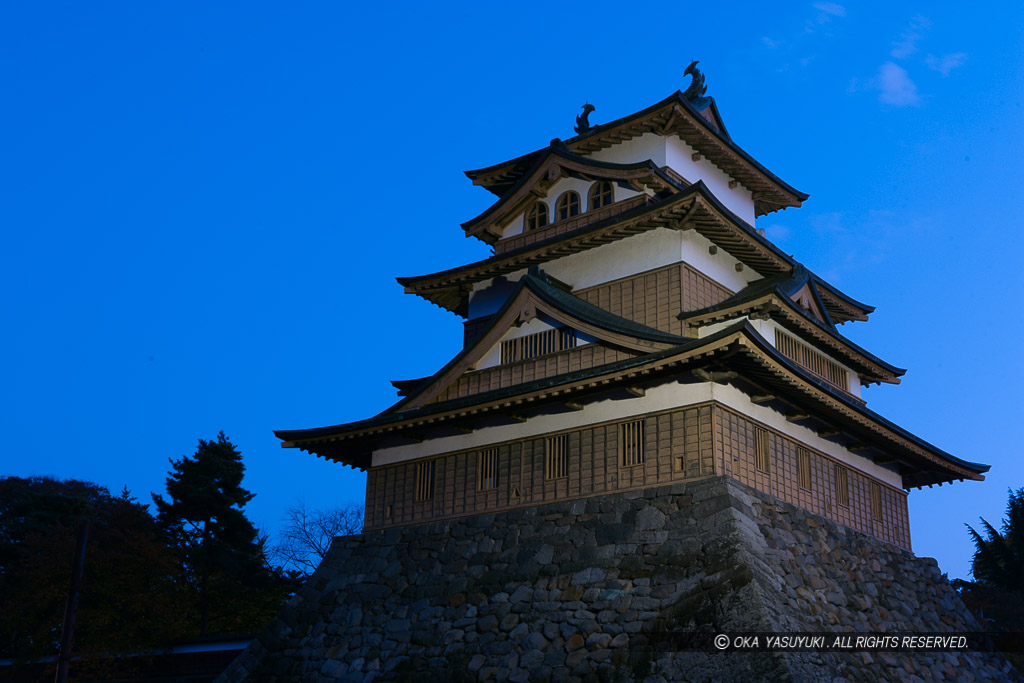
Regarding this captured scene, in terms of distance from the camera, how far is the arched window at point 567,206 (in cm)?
2787

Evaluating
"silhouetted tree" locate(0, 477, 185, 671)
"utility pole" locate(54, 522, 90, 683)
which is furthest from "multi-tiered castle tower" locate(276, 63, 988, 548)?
"silhouetted tree" locate(0, 477, 185, 671)

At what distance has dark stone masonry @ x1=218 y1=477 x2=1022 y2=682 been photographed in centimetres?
1842

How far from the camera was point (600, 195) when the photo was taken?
27359 millimetres

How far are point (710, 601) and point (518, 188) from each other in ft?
46.9

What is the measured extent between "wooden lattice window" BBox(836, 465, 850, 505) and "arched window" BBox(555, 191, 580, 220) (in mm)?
9922

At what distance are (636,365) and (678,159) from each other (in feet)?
32.2

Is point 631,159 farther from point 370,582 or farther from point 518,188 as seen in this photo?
point 370,582

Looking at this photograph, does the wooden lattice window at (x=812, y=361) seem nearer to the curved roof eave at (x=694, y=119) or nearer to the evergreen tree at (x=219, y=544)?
the curved roof eave at (x=694, y=119)

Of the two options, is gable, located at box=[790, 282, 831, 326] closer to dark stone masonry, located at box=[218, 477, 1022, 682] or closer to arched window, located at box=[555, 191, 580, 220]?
dark stone masonry, located at box=[218, 477, 1022, 682]

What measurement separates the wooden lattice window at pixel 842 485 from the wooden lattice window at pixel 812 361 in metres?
2.55

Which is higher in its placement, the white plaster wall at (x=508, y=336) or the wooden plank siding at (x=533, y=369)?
the white plaster wall at (x=508, y=336)

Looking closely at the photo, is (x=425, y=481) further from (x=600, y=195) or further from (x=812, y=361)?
(x=812, y=361)

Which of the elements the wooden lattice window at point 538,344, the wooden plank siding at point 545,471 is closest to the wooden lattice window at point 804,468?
the wooden plank siding at point 545,471

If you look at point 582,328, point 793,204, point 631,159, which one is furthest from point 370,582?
point 793,204
